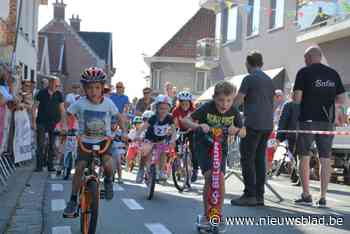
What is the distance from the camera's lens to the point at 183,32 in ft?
165

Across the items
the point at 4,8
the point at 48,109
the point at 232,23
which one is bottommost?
the point at 48,109

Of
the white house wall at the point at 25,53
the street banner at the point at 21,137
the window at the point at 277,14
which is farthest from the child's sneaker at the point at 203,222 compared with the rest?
the window at the point at 277,14

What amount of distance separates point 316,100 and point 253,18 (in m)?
21.2

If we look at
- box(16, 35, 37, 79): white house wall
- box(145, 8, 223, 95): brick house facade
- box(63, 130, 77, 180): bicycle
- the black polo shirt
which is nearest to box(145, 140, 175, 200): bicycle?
box(63, 130, 77, 180): bicycle

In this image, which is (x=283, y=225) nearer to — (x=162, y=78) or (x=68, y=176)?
(x=68, y=176)

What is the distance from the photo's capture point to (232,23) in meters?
33.9

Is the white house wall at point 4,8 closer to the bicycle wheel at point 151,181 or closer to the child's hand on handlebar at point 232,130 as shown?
the bicycle wheel at point 151,181

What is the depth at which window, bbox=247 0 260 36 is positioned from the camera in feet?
97.1

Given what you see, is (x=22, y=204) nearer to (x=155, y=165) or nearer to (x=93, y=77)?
(x=155, y=165)

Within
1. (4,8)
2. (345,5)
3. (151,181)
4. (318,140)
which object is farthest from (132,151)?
(345,5)

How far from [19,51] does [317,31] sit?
10805mm

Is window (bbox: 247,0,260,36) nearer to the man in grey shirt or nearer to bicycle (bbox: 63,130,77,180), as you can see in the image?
bicycle (bbox: 63,130,77,180)

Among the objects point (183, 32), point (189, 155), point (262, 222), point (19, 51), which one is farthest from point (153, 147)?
point (183, 32)

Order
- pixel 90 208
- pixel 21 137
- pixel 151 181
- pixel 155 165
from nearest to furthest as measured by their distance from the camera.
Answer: pixel 90 208
pixel 151 181
pixel 155 165
pixel 21 137
